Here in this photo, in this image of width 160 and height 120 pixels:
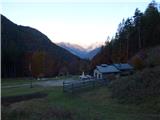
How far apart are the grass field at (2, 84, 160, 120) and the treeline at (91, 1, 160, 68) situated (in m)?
50.7

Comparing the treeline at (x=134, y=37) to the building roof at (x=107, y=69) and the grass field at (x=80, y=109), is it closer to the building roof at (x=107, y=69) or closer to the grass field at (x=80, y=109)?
the building roof at (x=107, y=69)

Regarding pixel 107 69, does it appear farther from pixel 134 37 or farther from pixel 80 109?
pixel 80 109

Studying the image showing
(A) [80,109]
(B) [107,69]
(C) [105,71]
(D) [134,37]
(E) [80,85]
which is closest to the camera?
(A) [80,109]

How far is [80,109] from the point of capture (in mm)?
26266

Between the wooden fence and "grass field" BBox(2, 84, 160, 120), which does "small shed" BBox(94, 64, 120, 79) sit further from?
"grass field" BBox(2, 84, 160, 120)

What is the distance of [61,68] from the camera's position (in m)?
112


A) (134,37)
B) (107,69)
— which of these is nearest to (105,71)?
(107,69)

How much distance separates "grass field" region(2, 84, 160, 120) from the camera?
59.9 ft

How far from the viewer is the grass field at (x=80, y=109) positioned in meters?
18.3

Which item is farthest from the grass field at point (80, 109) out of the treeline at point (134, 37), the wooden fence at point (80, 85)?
the treeline at point (134, 37)

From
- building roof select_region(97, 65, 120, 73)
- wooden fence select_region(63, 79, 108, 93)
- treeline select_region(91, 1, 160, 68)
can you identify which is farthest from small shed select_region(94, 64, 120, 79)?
treeline select_region(91, 1, 160, 68)

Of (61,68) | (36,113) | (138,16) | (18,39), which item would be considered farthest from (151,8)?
(36,113)

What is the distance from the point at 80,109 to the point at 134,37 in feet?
239

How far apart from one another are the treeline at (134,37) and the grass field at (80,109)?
166 ft
